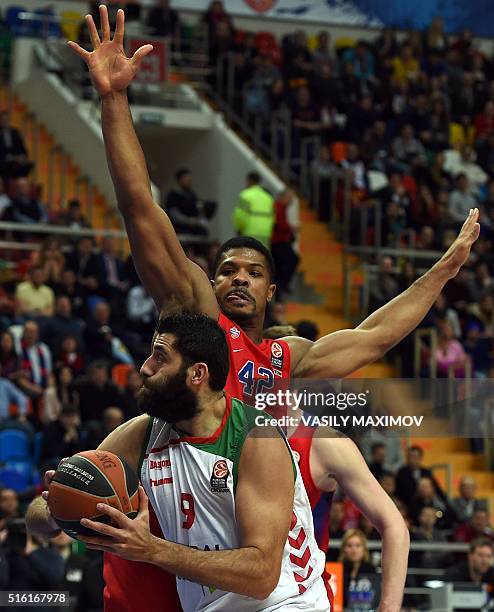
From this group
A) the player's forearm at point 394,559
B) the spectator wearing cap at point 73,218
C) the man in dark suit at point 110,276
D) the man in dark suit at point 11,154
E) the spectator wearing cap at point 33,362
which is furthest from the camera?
the man in dark suit at point 11,154

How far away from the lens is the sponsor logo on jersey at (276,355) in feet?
19.9

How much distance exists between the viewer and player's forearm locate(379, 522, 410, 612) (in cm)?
598

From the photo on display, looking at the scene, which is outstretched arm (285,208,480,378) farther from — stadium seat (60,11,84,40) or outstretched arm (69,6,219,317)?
stadium seat (60,11,84,40)

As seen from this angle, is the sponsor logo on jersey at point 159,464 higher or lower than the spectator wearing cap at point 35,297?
higher

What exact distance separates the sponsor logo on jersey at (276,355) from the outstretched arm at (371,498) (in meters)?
0.34

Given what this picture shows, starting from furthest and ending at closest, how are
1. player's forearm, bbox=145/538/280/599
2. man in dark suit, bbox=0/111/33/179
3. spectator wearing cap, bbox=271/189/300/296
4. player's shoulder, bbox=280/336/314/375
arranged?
man in dark suit, bbox=0/111/33/179
spectator wearing cap, bbox=271/189/300/296
player's shoulder, bbox=280/336/314/375
player's forearm, bbox=145/538/280/599

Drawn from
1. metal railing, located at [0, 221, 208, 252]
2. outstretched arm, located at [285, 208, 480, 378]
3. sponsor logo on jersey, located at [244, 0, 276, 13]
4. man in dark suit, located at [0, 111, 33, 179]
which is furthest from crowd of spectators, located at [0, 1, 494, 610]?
sponsor logo on jersey, located at [244, 0, 276, 13]

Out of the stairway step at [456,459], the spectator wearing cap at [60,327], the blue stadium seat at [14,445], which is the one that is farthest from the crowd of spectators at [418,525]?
the spectator wearing cap at [60,327]

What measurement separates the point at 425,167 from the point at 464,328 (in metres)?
4.34

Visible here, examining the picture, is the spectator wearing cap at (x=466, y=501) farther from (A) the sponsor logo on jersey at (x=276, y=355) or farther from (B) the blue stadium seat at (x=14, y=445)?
(A) the sponsor logo on jersey at (x=276, y=355)

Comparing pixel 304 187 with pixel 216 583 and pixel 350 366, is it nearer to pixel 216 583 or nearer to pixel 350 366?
pixel 350 366

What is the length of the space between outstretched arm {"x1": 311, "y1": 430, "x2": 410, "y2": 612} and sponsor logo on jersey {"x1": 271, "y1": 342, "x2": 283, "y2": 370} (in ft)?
1.12

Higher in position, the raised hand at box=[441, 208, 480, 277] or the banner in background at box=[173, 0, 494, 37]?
the raised hand at box=[441, 208, 480, 277]

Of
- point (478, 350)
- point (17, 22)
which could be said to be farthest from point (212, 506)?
point (17, 22)
